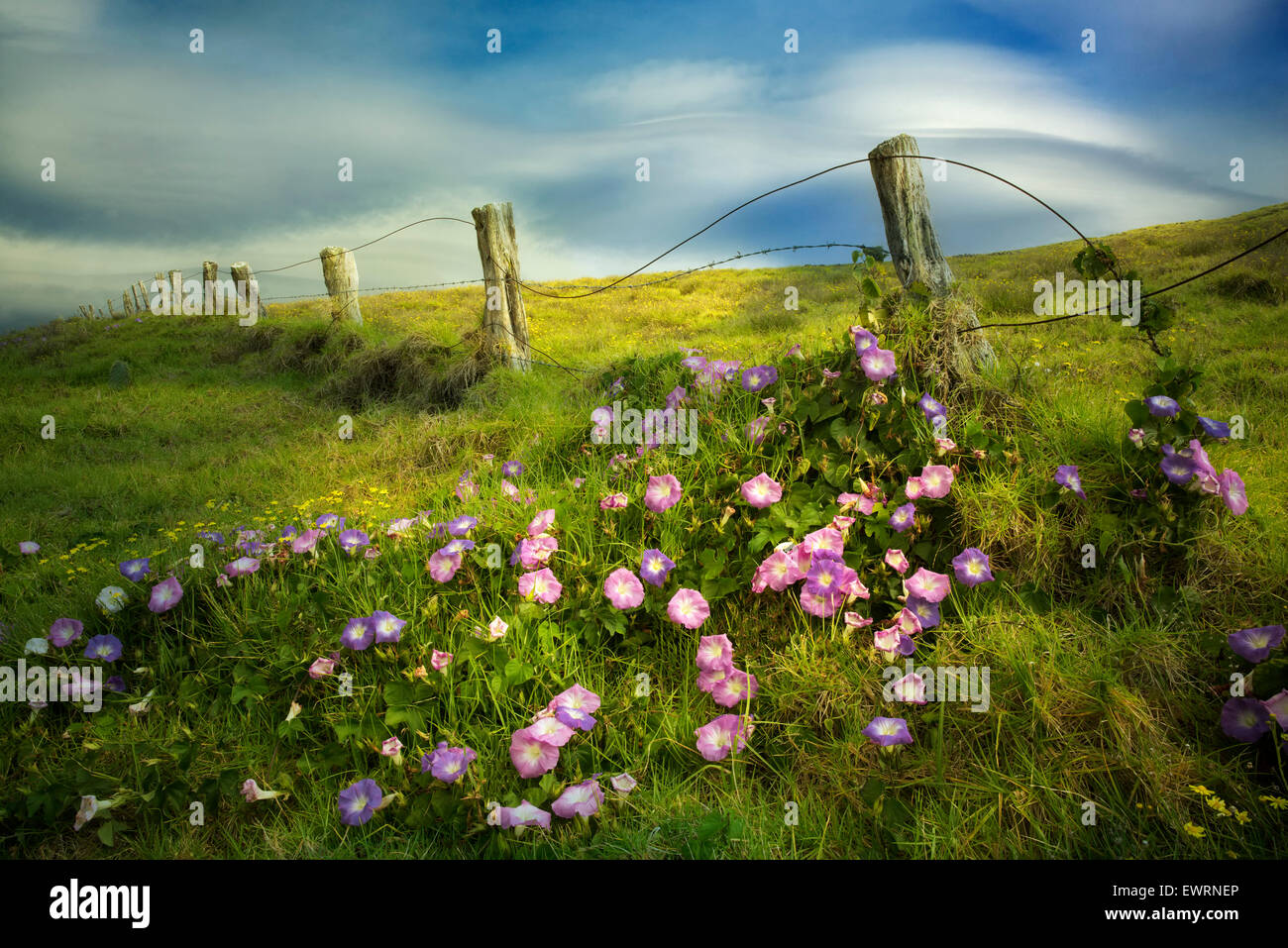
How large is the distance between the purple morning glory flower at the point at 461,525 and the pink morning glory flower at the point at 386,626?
1.73 feet

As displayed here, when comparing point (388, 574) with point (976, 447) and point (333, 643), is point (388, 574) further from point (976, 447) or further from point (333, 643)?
point (976, 447)

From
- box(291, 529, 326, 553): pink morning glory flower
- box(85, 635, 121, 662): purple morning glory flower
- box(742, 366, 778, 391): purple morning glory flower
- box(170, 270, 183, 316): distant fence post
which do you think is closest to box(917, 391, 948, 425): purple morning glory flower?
box(742, 366, 778, 391): purple morning glory flower

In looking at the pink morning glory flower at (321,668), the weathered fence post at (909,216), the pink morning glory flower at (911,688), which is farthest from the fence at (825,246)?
the pink morning glory flower at (321,668)

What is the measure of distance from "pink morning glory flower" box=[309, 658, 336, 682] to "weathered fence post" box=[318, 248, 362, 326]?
8.26m

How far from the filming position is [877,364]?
11.1 ft

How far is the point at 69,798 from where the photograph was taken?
2.45 metres

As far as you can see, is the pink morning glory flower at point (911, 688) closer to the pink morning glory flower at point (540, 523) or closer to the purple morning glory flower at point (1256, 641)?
the purple morning glory flower at point (1256, 641)

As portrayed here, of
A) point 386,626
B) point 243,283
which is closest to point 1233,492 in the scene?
point 386,626

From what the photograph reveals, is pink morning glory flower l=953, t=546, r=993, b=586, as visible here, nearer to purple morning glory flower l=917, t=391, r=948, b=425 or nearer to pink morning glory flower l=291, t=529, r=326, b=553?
purple morning glory flower l=917, t=391, r=948, b=425

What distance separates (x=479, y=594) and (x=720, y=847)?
1.44m

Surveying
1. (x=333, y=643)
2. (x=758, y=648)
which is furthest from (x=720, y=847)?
(x=333, y=643)

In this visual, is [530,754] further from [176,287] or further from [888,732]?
[176,287]

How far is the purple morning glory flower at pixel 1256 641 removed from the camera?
91.2 inches

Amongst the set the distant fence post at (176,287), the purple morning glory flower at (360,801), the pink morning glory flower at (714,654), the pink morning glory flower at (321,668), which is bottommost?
the purple morning glory flower at (360,801)
